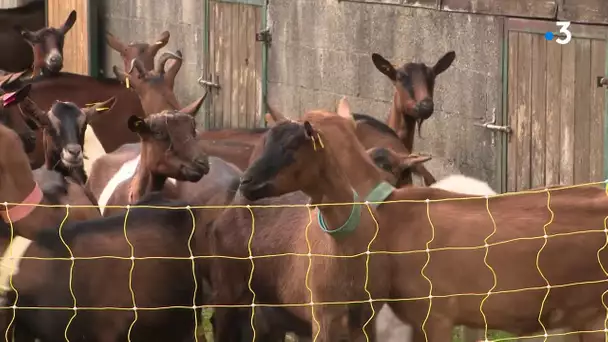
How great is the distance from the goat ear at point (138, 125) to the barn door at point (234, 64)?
19.1ft

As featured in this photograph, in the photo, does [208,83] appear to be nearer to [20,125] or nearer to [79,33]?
[79,33]

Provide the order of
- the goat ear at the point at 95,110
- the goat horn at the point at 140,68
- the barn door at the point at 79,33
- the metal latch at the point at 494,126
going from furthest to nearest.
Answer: the barn door at the point at 79,33 < the goat horn at the point at 140,68 < the metal latch at the point at 494,126 < the goat ear at the point at 95,110

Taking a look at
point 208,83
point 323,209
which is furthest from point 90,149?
point 208,83

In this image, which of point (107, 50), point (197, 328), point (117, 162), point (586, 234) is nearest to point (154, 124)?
point (117, 162)

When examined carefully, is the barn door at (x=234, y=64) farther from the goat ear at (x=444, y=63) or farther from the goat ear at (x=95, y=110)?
the goat ear at (x=444, y=63)

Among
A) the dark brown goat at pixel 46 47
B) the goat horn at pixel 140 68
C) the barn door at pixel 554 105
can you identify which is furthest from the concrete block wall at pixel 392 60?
the dark brown goat at pixel 46 47

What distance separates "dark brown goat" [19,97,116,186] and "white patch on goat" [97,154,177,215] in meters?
0.19

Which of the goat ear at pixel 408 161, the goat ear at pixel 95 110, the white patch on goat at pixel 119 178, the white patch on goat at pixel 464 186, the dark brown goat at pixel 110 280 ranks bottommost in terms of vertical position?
the dark brown goat at pixel 110 280

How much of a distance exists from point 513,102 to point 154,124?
329 centimetres

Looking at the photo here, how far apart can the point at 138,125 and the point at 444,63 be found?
314 cm

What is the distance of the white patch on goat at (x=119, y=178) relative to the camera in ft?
36.9

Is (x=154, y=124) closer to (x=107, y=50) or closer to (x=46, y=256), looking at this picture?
(x=46, y=256)

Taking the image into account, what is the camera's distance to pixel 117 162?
1174 cm

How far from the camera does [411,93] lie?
41.2ft
